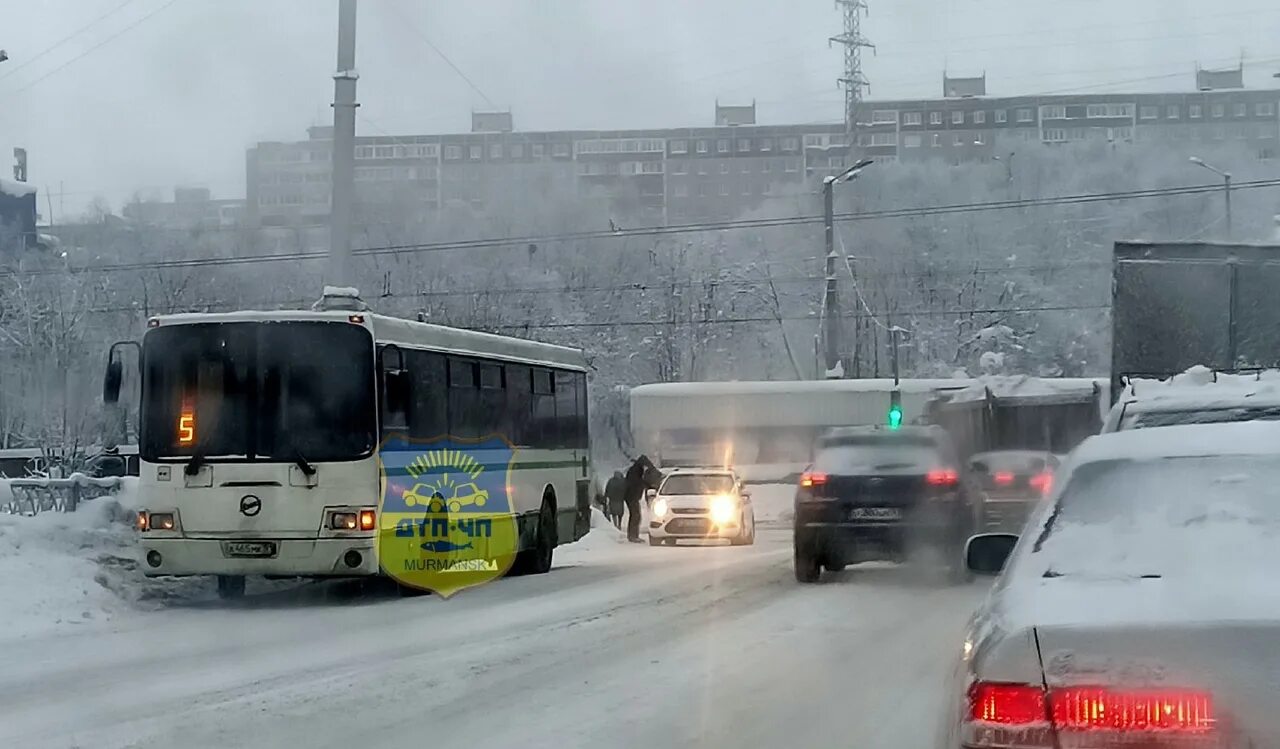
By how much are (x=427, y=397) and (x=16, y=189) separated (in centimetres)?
7513

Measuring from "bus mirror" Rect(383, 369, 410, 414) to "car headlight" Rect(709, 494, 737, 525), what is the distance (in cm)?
1459

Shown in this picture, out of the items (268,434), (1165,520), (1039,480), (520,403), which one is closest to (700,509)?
(1039,480)

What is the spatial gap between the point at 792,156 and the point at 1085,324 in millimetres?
48824

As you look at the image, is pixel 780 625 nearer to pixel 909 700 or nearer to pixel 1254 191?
pixel 909 700

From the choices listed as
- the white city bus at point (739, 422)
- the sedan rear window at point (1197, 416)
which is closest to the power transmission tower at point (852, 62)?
the white city bus at point (739, 422)

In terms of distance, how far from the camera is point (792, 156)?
398ft

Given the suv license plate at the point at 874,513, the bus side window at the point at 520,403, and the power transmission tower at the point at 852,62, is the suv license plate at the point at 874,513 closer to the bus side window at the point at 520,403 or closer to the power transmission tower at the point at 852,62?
→ the bus side window at the point at 520,403

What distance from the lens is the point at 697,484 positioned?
99.9 ft

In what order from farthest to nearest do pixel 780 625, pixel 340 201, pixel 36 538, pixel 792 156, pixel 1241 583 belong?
pixel 792 156, pixel 340 201, pixel 36 538, pixel 780 625, pixel 1241 583

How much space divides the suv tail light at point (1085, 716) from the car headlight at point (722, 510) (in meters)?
25.6

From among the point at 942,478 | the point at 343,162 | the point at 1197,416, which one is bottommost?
the point at 942,478

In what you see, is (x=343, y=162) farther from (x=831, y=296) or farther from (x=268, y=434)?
(x=831, y=296)

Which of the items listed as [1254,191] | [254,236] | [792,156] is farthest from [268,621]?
[792,156]

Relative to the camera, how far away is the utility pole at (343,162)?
21797mm
